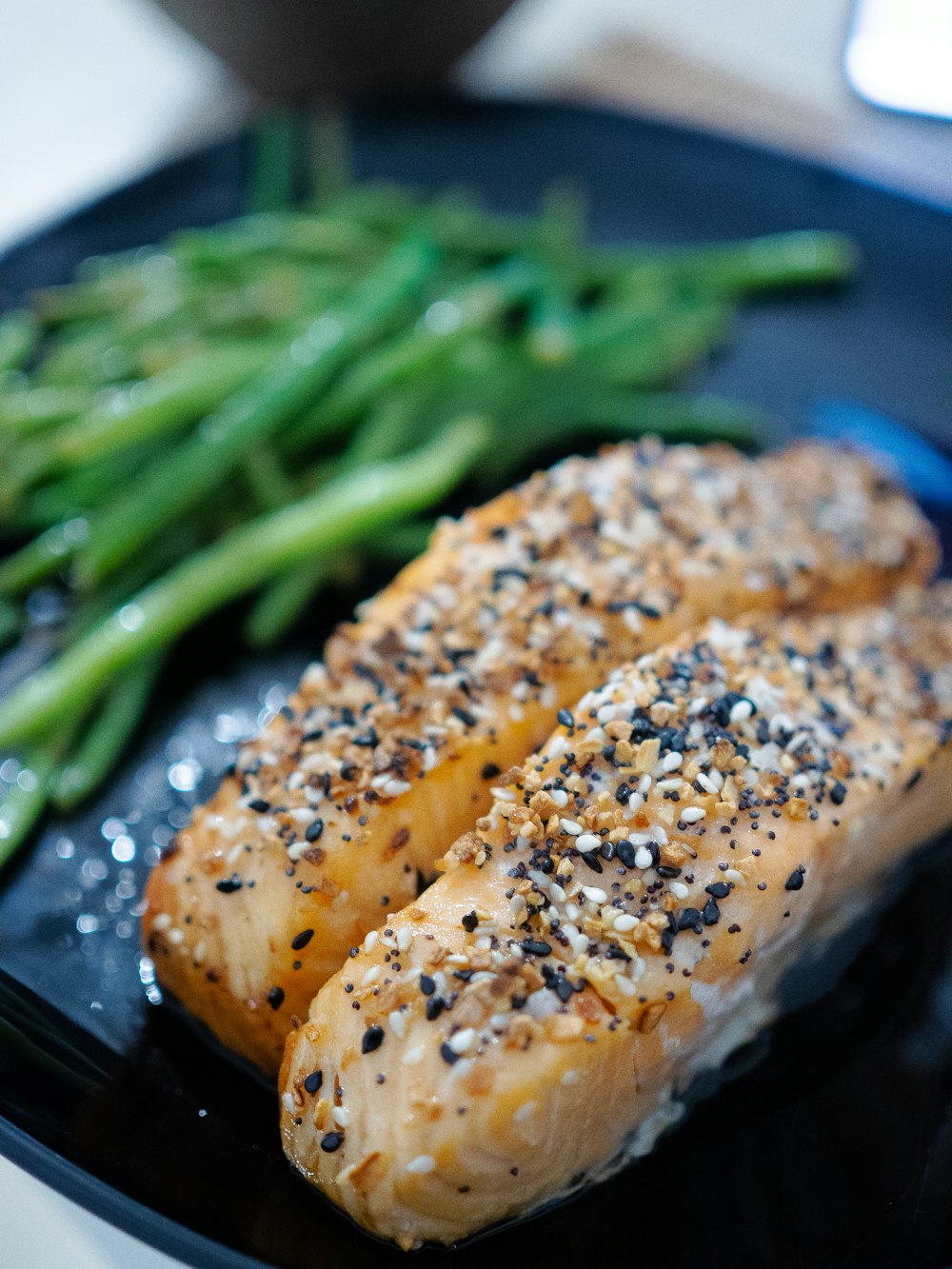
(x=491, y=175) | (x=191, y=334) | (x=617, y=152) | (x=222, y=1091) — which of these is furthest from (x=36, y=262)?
(x=222, y=1091)

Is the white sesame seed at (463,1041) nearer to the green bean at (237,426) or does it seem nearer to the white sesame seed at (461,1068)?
the white sesame seed at (461,1068)

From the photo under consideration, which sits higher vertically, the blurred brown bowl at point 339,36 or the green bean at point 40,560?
the blurred brown bowl at point 339,36

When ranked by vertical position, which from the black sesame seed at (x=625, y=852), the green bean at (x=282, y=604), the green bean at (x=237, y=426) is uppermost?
the green bean at (x=237, y=426)

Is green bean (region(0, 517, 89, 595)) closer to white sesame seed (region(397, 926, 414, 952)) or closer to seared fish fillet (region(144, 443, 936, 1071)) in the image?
seared fish fillet (region(144, 443, 936, 1071))

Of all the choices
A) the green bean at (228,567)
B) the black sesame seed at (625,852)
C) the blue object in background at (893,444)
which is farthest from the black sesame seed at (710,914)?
the blue object in background at (893,444)

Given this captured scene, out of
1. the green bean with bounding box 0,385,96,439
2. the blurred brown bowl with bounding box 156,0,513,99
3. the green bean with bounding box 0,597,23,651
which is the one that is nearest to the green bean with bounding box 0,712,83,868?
the green bean with bounding box 0,597,23,651

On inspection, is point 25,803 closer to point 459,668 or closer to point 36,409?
point 459,668

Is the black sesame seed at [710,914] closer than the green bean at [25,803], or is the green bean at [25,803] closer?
the black sesame seed at [710,914]
